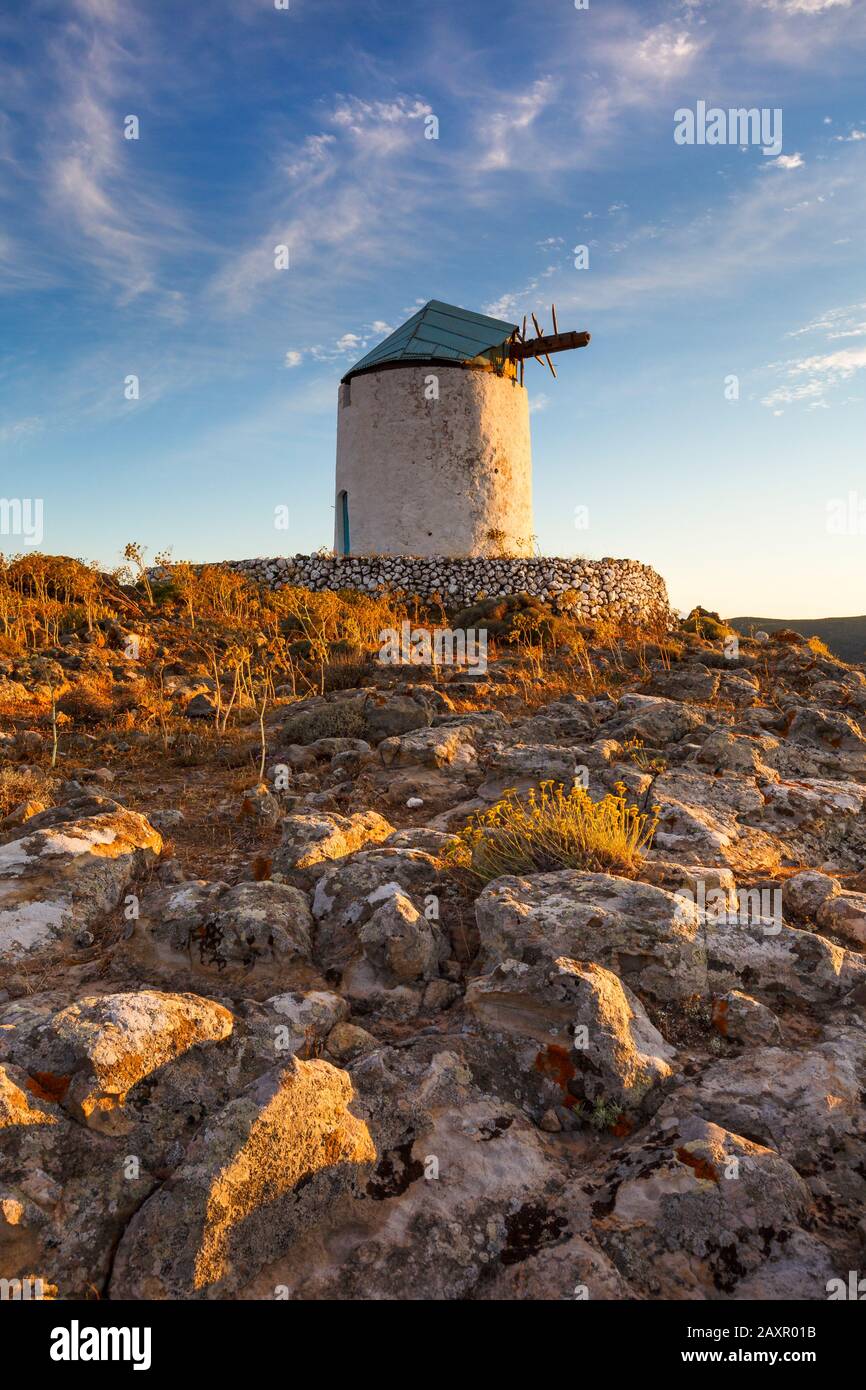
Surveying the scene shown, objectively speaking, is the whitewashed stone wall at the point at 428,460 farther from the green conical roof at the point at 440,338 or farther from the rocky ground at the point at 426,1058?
the rocky ground at the point at 426,1058

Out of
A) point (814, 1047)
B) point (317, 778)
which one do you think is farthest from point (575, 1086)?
point (317, 778)

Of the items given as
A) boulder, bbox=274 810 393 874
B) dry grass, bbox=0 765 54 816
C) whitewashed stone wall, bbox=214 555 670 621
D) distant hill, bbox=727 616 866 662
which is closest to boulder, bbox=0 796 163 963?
boulder, bbox=274 810 393 874

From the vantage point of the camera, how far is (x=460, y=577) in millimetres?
19734

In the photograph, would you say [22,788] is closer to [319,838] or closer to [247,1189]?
[319,838]

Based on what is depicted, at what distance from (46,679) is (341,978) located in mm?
8552

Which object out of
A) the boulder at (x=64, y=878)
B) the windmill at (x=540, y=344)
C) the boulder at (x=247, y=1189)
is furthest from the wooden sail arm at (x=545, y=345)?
the boulder at (x=247, y=1189)

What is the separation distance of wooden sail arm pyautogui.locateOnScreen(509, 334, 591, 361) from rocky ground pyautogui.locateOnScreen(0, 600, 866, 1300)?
63.2ft

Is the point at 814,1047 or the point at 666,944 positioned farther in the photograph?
the point at 666,944

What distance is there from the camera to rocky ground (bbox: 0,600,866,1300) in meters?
2.33

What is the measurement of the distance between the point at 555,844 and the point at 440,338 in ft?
67.8

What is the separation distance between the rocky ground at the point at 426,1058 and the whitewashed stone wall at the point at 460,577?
1359cm
